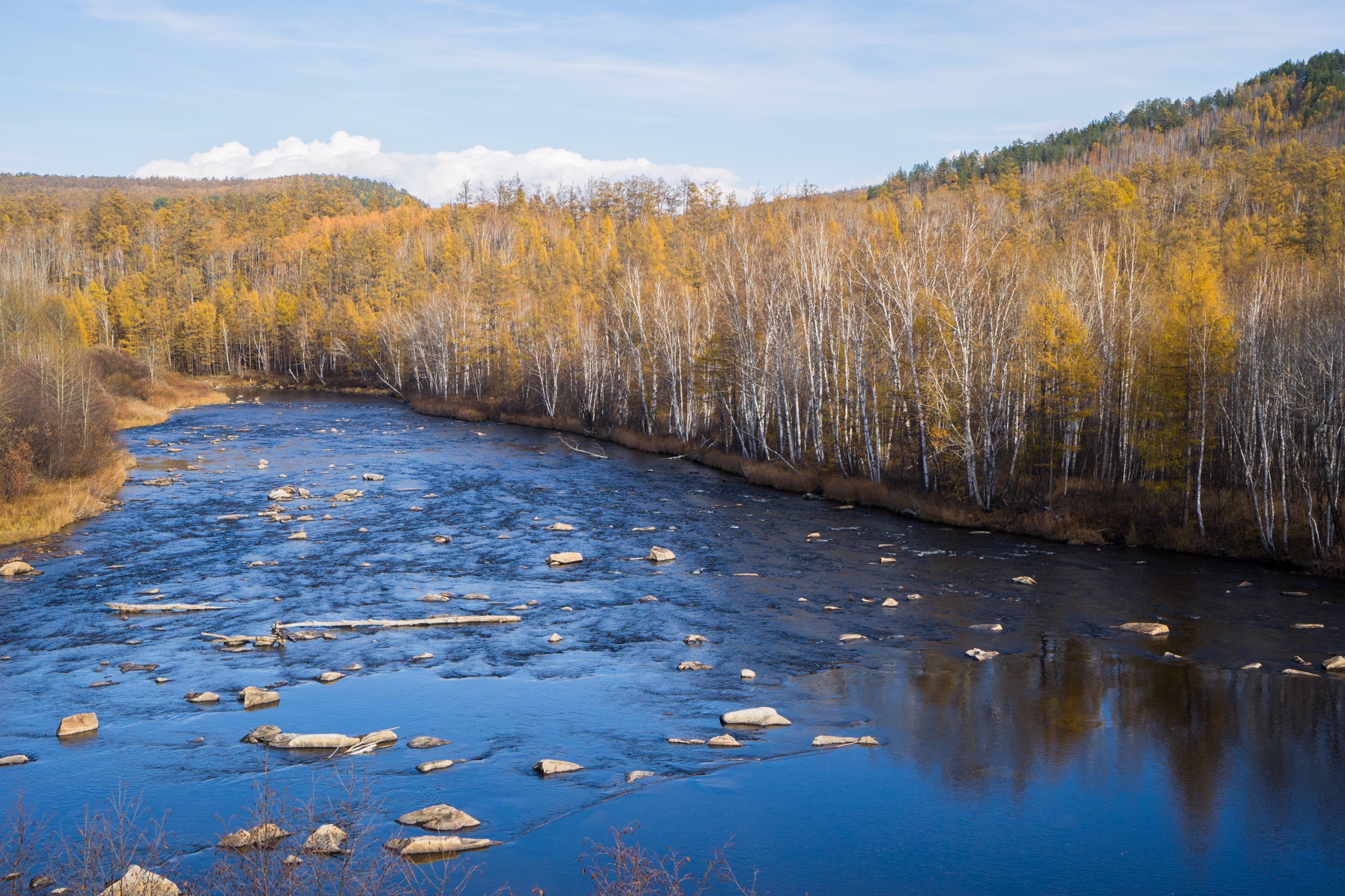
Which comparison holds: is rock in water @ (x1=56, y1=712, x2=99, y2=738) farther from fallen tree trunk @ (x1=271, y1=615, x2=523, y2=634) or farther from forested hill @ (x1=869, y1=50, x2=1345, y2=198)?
forested hill @ (x1=869, y1=50, x2=1345, y2=198)

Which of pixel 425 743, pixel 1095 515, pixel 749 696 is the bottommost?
pixel 749 696

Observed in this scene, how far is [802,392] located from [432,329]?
43.1 m

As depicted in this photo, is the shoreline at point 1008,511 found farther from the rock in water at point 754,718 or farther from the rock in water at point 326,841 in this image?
the rock in water at point 326,841

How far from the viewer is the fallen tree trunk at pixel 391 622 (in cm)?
2061

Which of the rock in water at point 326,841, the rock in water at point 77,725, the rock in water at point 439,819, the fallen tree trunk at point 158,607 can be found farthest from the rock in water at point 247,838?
the fallen tree trunk at point 158,607

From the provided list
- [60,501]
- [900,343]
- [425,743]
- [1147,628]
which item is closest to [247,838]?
[425,743]

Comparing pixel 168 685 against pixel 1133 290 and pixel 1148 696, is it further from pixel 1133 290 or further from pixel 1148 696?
pixel 1133 290

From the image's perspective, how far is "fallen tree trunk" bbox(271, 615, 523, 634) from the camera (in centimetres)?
2061

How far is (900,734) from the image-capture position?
15398 mm

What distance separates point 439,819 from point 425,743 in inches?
107

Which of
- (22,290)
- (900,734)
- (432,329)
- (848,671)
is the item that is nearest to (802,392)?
(848,671)

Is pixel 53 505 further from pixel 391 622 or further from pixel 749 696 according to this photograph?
pixel 749 696

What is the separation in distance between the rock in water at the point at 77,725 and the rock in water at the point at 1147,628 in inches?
801

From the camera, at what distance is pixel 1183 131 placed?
146 metres
